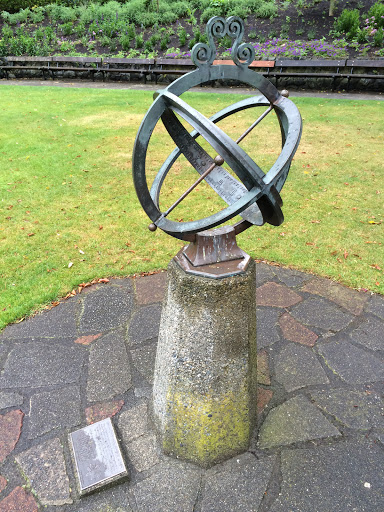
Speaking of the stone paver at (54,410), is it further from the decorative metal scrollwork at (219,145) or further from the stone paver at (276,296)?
the stone paver at (276,296)

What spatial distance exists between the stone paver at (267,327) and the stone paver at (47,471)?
71.3 inches

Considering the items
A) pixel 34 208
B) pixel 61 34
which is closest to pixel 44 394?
pixel 34 208

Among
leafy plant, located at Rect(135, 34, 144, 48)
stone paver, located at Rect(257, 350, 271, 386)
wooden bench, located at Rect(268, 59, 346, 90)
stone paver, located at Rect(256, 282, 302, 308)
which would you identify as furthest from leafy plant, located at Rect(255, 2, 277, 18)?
stone paver, located at Rect(257, 350, 271, 386)

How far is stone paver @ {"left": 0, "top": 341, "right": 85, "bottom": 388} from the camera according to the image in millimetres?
3242

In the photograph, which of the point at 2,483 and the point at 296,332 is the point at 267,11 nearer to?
the point at 296,332

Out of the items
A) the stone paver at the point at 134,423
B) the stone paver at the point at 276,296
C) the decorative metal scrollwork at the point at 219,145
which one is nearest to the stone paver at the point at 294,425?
the stone paver at the point at 134,423

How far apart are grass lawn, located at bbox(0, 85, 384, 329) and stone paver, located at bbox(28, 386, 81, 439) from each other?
1.04 meters

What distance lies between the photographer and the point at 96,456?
2613 mm

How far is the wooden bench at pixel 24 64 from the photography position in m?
14.6

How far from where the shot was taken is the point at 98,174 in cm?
698

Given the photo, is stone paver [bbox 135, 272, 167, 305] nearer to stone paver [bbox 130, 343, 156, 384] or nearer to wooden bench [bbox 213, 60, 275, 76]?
stone paver [bbox 130, 343, 156, 384]

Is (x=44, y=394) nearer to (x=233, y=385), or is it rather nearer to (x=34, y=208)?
(x=233, y=385)

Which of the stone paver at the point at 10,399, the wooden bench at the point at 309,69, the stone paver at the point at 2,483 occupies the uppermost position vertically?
the wooden bench at the point at 309,69

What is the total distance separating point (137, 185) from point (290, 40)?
48.0 ft
